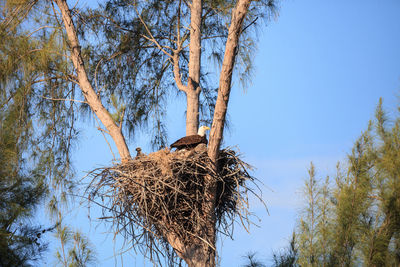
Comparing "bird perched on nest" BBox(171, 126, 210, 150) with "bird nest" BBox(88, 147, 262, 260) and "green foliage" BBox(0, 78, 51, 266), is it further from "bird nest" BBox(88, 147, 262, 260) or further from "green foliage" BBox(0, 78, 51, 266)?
"green foliage" BBox(0, 78, 51, 266)

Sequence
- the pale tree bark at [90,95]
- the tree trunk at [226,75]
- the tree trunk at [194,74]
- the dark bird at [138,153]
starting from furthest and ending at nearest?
the tree trunk at [194,74] < the pale tree bark at [90,95] < the dark bird at [138,153] < the tree trunk at [226,75]

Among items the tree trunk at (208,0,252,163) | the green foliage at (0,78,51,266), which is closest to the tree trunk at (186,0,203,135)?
the tree trunk at (208,0,252,163)

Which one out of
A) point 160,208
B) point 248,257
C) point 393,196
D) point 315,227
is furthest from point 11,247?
point 393,196

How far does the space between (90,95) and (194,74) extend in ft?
4.05

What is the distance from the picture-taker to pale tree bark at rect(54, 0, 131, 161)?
489cm

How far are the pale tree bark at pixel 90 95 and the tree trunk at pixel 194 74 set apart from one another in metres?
0.78

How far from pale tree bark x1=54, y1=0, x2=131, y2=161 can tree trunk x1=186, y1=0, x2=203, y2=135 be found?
0.78 m

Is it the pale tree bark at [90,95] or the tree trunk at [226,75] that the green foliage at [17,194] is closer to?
the pale tree bark at [90,95]

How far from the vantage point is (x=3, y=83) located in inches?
225

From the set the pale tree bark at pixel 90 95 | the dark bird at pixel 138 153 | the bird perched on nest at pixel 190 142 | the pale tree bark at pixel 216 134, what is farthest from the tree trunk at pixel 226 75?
the pale tree bark at pixel 90 95

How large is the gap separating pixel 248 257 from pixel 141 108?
9.29 ft

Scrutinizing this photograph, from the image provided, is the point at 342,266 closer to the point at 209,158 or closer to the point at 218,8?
the point at 209,158

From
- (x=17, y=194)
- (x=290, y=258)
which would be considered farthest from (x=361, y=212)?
(x=17, y=194)

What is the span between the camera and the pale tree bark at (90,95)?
4895 mm
